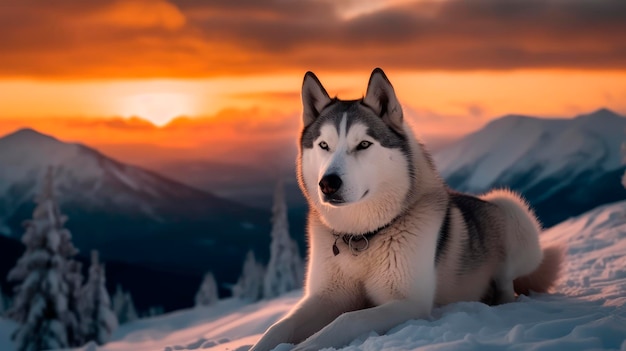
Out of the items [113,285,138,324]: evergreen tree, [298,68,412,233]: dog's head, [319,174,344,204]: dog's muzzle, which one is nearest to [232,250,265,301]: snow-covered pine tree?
[113,285,138,324]: evergreen tree

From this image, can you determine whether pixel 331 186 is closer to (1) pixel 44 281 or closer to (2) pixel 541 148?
(1) pixel 44 281

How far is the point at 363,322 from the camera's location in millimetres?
6023

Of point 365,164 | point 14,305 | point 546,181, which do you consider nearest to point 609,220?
point 365,164

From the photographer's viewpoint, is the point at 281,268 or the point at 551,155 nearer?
the point at 281,268

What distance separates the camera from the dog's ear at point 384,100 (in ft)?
21.9

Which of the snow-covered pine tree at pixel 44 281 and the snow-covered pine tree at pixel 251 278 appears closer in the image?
the snow-covered pine tree at pixel 44 281

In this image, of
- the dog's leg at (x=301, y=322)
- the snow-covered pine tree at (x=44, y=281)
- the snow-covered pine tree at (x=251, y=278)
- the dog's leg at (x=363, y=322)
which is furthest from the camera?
the snow-covered pine tree at (x=251, y=278)

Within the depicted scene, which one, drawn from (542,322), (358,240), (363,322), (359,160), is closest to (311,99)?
(359,160)

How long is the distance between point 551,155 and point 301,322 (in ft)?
298

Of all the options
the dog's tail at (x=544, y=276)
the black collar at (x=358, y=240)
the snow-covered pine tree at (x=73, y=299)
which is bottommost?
the snow-covered pine tree at (x=73, y=299)

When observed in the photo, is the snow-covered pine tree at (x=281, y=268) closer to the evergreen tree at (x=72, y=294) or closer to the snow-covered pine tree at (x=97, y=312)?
the snow-covered pine tree at (x=97, y=312)

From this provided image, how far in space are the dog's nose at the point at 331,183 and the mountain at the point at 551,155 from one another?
5834 cm

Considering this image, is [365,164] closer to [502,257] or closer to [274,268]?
[502,257]

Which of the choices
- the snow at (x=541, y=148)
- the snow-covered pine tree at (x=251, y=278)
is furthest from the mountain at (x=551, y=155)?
the snow-covered pine tree at (x=251, y=278)
